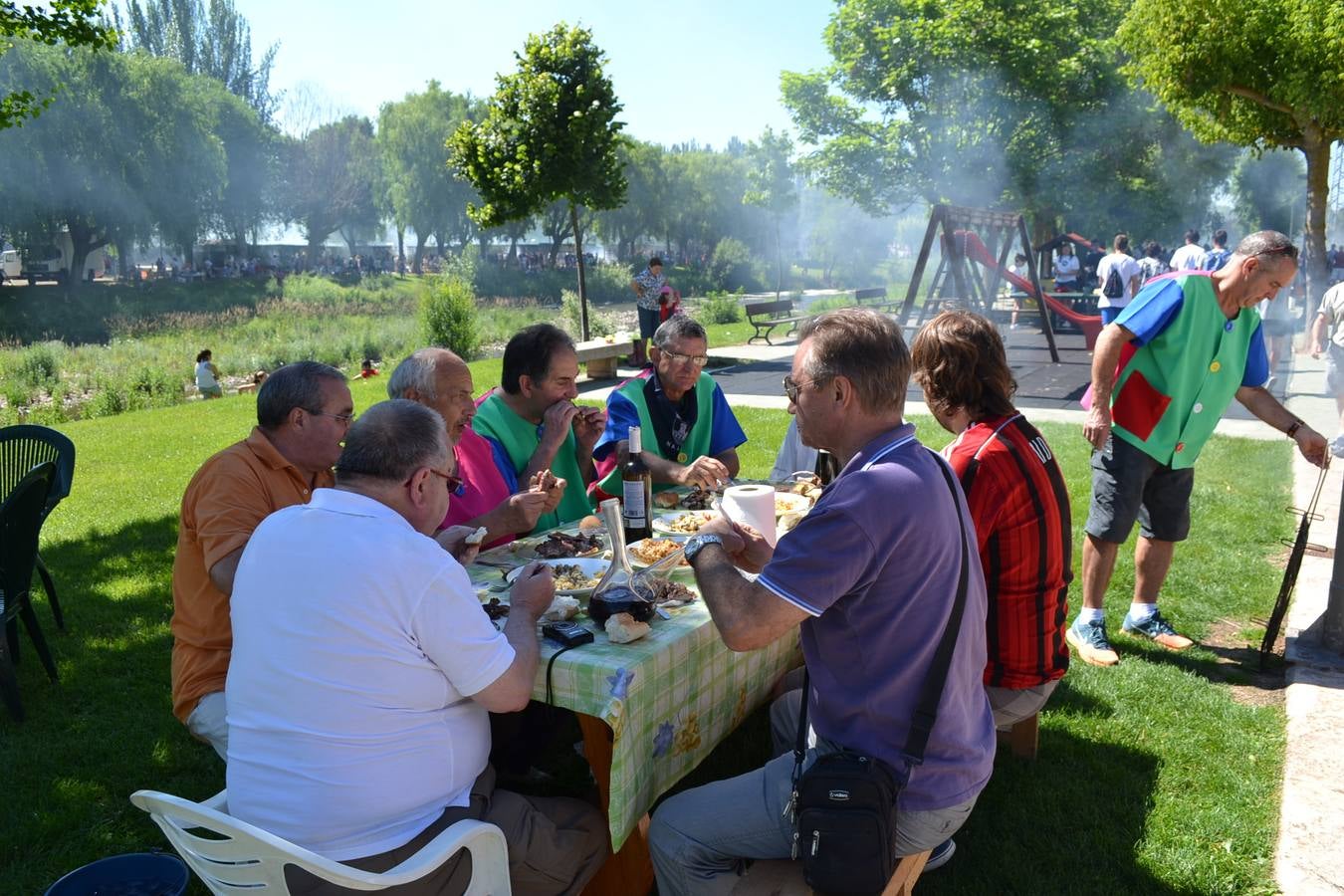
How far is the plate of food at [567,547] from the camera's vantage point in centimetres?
307

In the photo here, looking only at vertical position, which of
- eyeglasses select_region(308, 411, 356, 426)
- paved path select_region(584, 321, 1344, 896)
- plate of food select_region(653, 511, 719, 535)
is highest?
eyeglasses select_region(308, 411, 356, 426)

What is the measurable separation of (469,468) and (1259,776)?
3172 millimetres

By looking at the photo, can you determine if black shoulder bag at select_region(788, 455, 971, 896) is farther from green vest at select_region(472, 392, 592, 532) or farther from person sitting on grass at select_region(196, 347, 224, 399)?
person sitting on grass at select_region(196, 347, 224, 399)

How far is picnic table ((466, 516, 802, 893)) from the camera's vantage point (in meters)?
2.15

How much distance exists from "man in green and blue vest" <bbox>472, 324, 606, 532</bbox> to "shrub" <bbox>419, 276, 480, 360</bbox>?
13.8m

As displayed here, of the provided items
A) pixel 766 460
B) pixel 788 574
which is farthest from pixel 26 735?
pixel 766 460

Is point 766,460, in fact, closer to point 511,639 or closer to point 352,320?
point 511,639

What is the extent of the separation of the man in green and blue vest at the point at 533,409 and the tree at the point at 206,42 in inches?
2503

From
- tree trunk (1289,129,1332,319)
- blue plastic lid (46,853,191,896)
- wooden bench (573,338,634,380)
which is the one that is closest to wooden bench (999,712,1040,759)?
blue plastic lid (46,853,191,896)

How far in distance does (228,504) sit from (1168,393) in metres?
3.84

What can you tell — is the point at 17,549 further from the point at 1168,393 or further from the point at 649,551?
the point at 1168,393

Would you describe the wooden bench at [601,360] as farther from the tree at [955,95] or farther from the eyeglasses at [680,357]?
the tree at [955,95]

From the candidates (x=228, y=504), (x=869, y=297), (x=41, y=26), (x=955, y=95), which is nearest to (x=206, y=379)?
(x=41, y=26)

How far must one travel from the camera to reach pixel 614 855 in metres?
2.49
